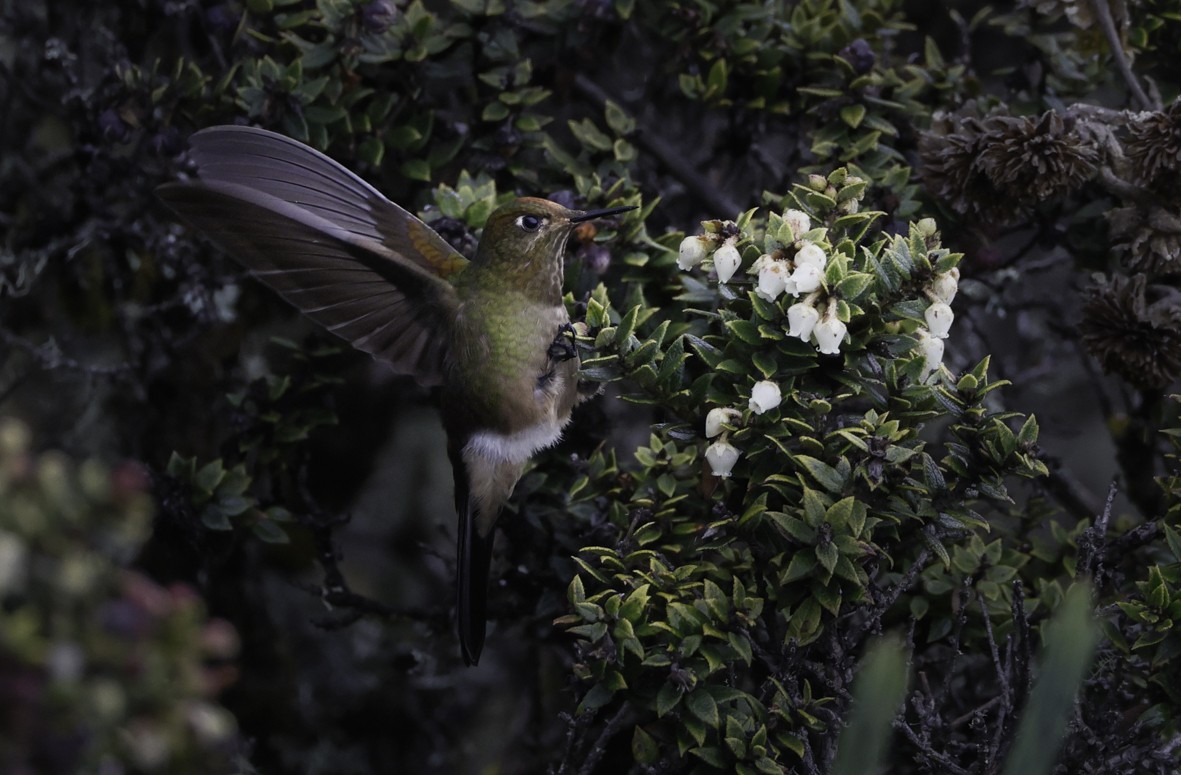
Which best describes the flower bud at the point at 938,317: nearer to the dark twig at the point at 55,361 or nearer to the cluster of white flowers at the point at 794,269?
the cluster of white flowers at the point at 794,269

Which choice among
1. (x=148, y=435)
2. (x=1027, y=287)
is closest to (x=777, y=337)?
(x=148, y=435)

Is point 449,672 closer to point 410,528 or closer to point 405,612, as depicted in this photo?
point 405,612

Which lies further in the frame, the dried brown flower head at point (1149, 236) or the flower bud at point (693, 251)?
the dried brown flower head at point (1149, 236)

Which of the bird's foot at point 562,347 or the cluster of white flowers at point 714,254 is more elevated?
the cluster of white flowers at point 714,254

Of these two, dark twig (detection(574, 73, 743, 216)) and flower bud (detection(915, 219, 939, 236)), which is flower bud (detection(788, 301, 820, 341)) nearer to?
flower bud (detection(915, 219, 939, 236))

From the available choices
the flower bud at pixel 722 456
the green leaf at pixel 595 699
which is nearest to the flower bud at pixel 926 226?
the flower bud at pixel 722 456

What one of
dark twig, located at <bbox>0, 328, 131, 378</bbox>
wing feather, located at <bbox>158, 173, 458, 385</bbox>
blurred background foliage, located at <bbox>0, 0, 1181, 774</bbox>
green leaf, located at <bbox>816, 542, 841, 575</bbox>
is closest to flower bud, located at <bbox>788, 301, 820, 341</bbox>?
blurred background foliage, located at <bbox>0, 0, 1181, 774</bbox>
